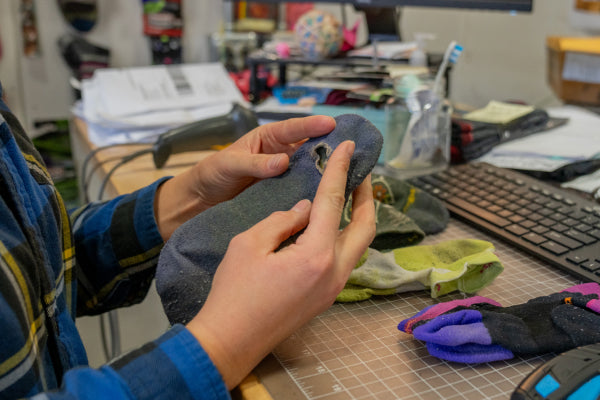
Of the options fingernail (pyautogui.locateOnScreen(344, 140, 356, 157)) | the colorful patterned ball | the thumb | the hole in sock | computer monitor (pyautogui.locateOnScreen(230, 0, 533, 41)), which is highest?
computer monitor (pyautogui.locateOnScreen(230, 0, 533, 41))

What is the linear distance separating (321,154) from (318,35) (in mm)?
642

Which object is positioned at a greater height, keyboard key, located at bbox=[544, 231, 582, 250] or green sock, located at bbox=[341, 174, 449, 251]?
green sock, located at bbox=[341, 174, 449, 251]

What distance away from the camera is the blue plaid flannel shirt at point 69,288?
1.13ft

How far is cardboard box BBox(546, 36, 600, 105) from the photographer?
118 cm

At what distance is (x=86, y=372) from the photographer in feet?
1.13

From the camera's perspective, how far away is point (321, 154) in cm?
48

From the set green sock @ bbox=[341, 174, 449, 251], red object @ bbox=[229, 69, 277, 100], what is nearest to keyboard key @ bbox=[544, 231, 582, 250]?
green sock @ bbox=[341, 174, 449, 251]

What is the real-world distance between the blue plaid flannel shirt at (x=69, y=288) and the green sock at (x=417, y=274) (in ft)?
0.59

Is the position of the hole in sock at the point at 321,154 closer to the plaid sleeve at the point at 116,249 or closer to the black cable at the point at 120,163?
the plaid sleeve at the point at 116,249

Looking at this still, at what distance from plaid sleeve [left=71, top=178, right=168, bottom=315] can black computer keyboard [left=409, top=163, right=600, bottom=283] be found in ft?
1.16

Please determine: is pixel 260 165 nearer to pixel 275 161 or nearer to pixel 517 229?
pixel 275 161

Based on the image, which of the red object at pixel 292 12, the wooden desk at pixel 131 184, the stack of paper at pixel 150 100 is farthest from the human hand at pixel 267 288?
the red object at pixel 292 12

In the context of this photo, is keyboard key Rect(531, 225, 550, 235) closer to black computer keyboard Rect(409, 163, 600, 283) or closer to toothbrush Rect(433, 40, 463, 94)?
black computer keyboard Rect(409, 163, 600, 283)

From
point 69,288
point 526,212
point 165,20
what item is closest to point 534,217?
point 526,212
